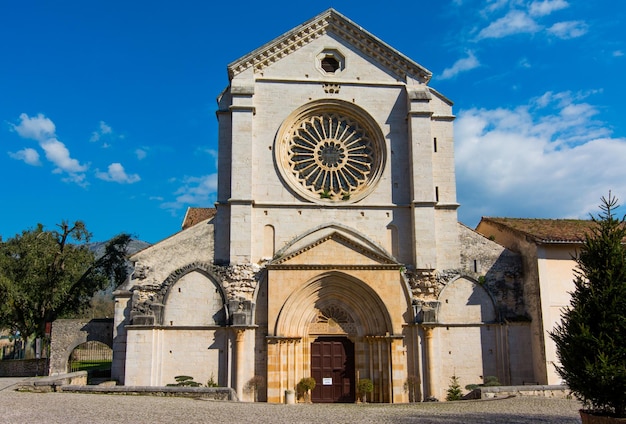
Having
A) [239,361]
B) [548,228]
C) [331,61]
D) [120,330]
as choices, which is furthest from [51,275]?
[548,228]

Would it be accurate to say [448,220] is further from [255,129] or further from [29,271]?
[29,271]

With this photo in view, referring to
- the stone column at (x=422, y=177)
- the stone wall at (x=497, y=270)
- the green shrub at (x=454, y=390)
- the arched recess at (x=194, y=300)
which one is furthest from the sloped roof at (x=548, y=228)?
the arched recess at (x=194, y=300)

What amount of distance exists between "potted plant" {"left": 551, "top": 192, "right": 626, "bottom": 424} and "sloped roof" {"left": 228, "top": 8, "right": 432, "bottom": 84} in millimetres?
12124

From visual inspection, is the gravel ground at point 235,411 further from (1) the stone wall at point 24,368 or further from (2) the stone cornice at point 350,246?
(1) the stone wall at point 24,368

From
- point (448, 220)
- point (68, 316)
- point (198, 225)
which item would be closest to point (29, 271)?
point (68, 316)

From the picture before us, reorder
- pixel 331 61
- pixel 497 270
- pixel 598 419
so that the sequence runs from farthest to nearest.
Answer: pixel 331 61 < pixel 497 270 < pixel 598 419

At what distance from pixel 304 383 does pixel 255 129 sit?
366 inches

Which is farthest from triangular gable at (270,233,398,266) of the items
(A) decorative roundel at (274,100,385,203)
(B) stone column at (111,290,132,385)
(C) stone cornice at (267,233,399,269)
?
(B) stone column at (111,290,132,385)

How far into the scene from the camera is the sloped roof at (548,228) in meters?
20.6

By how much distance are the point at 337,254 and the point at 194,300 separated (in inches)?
206

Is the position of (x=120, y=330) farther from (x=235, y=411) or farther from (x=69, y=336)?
(x=235, y=411)

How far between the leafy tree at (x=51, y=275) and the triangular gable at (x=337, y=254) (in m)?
12.5

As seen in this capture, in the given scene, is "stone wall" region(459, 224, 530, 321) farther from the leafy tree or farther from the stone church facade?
the leafy tree

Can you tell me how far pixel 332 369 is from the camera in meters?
20.8
